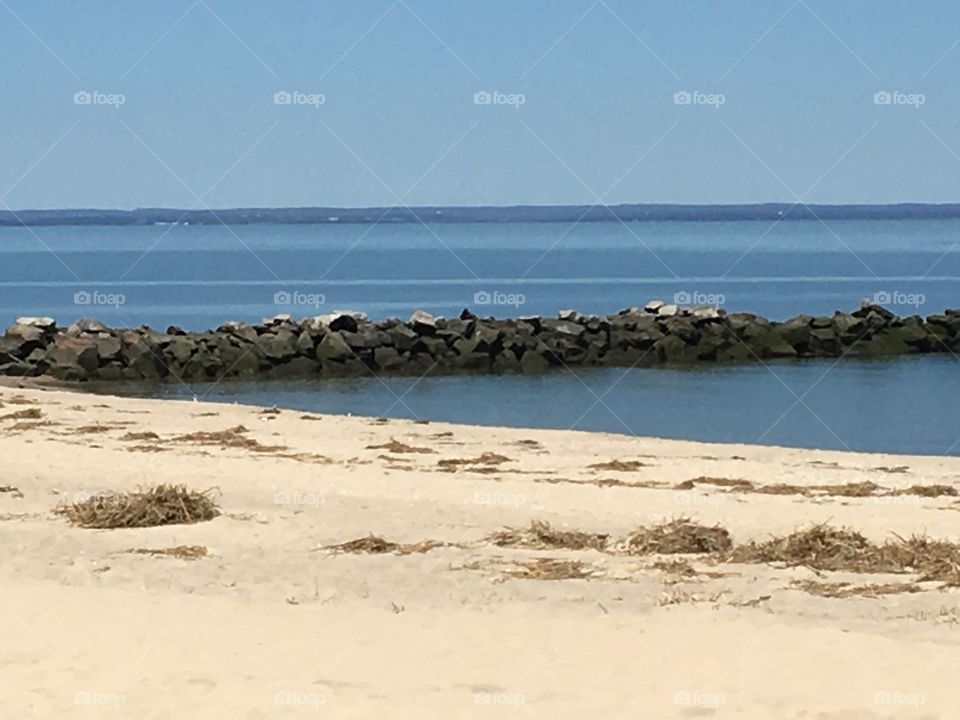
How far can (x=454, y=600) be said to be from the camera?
10.5 m

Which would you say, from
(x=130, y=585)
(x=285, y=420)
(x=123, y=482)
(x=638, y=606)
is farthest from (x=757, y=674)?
(x=285, y=420)

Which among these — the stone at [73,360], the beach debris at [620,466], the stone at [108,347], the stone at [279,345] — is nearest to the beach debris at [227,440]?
the beach debris at [620,466]

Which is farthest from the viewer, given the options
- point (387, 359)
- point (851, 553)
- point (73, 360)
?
point (387, 359)

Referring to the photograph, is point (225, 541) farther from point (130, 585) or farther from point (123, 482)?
point (123, 482)

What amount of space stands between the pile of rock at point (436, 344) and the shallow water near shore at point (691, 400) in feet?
4.98

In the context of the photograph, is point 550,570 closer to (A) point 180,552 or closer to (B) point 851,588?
(B) point 851,588

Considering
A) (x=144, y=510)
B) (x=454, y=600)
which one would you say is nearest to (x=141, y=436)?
(x=144, y=510)

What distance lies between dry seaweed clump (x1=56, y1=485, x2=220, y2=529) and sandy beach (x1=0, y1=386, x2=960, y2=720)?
0.59 ft

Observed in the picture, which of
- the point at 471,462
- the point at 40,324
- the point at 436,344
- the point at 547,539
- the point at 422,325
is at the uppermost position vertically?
the point at 422,325

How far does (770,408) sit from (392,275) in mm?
75141

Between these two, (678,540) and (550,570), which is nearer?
(550,570)

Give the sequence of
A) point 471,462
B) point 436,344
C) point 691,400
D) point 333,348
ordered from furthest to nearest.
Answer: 1. point 436,344
2. point 333,348
3. point 691,400
4. point 471,462

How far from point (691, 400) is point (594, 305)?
124 ft

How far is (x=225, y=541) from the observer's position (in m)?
12.9
